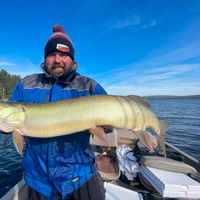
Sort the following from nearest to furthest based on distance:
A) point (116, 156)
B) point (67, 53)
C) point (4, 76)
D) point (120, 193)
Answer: point (67, 53)
point (120, 193)
point (116, 156)
point (4, 76)

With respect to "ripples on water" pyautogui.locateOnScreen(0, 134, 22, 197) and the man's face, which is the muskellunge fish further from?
"ripples on water" pyautogui.locateOnScreen(0, 134, 22, 197)

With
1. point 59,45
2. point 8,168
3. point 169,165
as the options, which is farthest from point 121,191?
point 8,168

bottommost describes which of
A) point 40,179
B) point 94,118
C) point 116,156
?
point 116,156

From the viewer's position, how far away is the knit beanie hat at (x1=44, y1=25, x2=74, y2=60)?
303 cm

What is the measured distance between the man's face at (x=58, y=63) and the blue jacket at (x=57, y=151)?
0.10 m

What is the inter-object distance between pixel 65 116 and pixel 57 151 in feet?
1.28

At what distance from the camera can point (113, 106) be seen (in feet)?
9.07

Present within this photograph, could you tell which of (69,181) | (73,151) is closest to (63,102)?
(73,151)

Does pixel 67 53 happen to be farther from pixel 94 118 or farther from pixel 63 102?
pixel 94 118

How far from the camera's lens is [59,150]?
2.66 m

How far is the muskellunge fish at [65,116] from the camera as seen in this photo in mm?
2654

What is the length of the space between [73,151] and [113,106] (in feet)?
2.20

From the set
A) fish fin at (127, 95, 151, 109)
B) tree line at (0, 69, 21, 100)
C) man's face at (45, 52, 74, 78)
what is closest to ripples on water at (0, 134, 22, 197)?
man's face at (45, 52, 74, 78)

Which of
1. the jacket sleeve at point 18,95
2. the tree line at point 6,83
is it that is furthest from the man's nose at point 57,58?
the tree line at point 6,83
